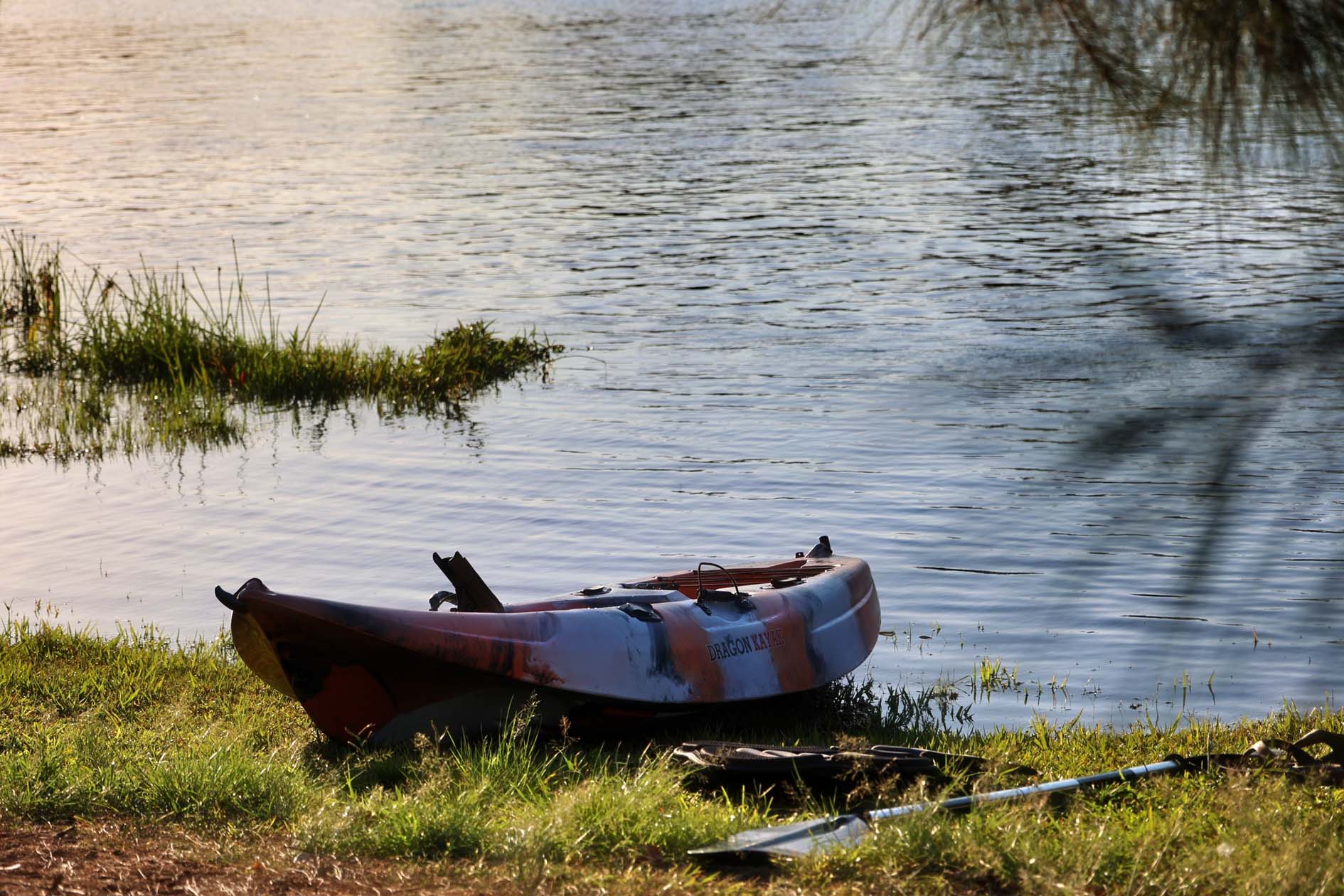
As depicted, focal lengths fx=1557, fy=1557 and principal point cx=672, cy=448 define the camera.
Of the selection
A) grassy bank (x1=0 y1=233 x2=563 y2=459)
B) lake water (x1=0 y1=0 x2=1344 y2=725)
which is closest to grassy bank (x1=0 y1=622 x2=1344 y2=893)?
lake water (x1=0 y1=0 x2=1344 y2=725)

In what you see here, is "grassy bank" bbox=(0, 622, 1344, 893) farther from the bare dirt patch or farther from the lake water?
the lake water

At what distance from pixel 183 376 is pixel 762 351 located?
238 inches

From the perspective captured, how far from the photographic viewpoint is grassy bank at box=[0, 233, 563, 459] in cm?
1420

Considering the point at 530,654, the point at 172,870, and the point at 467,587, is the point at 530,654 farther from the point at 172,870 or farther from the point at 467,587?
the point at 172,870

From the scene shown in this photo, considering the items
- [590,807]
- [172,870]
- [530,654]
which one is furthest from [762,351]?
[172,870]

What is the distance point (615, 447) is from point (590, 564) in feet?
11.0

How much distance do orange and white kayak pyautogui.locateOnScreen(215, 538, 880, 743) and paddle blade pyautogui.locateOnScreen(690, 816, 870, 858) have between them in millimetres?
2150

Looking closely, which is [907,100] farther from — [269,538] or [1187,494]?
[1187,494]

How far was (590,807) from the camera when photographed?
188 inches

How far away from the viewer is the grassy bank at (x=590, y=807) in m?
4.33

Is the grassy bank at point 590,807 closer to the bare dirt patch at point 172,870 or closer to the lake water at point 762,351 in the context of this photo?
the bare dirt patch at point 172,870

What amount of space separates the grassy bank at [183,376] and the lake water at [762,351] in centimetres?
47

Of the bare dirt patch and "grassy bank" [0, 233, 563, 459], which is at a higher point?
"grassy bank" [0, 233, 563, 459]

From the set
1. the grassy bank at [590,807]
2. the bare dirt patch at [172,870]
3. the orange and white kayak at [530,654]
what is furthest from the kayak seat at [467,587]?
the bare dirt patch at [172,870]
